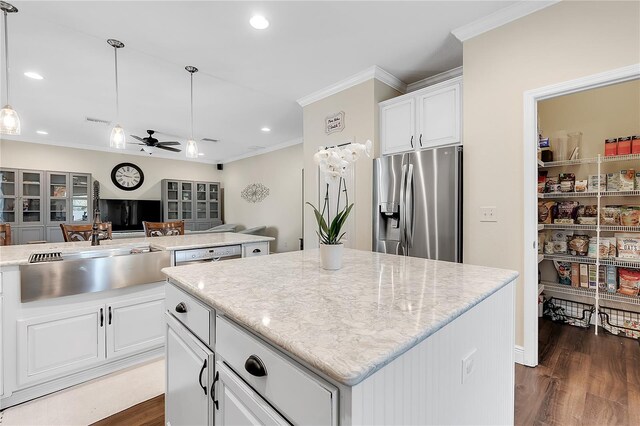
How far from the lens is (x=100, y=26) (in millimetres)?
2354

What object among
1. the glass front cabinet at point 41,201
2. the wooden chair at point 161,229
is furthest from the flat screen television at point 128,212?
the wooden chair at point 161,229

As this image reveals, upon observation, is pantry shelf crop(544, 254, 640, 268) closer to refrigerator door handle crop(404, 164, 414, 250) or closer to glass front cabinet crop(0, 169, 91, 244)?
refrigerator door handle crop(404, 164, 414, 250)

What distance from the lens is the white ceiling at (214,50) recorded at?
2.18 m

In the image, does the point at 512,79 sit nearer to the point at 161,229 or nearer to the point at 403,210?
the point at 403,210

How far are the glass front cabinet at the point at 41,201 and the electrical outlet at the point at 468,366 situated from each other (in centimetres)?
750

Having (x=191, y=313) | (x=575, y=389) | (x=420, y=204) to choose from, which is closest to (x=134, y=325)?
(x=191, y=313)

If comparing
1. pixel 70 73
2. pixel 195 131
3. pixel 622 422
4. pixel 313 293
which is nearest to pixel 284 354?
pixel 313 293

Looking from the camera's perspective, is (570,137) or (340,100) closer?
(570,137)

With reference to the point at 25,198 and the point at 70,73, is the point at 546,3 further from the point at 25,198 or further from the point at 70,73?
the point at 25,198

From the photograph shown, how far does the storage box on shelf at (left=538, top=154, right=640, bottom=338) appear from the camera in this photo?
103 inches

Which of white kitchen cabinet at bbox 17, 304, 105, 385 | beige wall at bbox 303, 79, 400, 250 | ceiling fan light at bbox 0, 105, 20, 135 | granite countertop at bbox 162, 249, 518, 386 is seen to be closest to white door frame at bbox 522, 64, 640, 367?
granite countertop at bbox 162, 249, 518, 386

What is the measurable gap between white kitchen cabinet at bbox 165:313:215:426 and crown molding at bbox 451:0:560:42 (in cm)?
289

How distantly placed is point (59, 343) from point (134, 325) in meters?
0.42

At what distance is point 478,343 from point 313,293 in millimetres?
594
